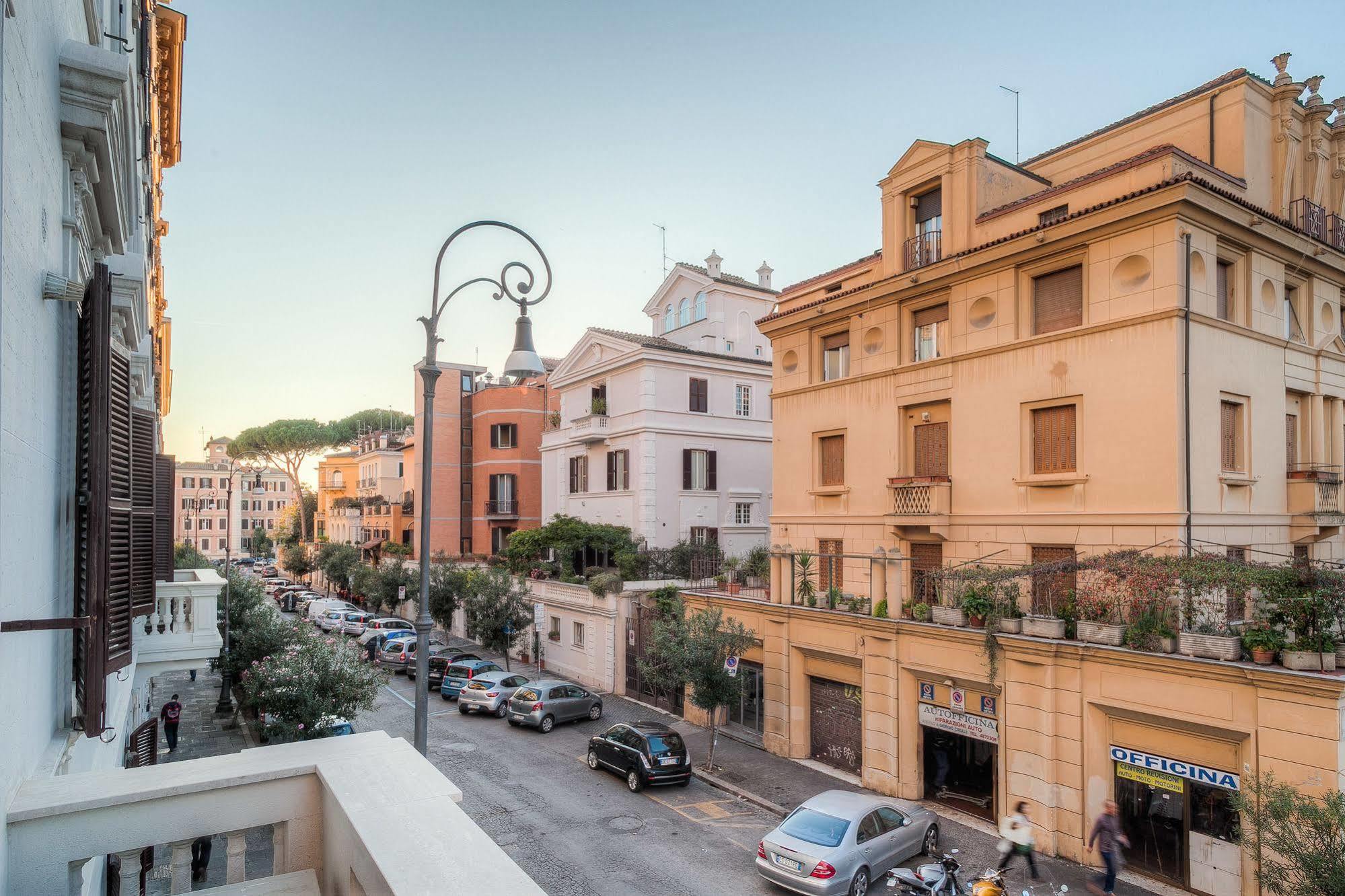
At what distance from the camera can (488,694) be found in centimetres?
2627

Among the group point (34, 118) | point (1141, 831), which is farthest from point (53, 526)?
point (1141, 831)

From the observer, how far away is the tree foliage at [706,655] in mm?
20484

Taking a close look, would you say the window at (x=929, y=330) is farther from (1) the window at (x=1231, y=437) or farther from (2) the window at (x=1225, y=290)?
(1) the window at (x=1231, y=437)

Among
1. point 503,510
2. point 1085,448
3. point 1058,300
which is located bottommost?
point 503,510

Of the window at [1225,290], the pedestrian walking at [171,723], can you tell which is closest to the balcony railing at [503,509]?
the pedestrian walking at [171,723]

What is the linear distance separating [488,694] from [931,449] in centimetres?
1658

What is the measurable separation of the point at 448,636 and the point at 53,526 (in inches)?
1598

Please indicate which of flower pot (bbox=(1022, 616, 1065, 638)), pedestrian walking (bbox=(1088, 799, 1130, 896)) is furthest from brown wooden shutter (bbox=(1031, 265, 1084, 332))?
pedestrian walking (bbox=(1088, 799, 1130, 896))

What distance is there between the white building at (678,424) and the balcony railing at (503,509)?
6059mm

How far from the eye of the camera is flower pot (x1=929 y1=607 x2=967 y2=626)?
56.4 ft

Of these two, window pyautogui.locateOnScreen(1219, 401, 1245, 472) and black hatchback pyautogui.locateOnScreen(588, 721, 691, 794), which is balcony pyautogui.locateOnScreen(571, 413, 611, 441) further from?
window pyautogui.locateOnScreen(1219, 401, 1245, 472)

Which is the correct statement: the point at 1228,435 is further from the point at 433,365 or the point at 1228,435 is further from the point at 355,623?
the point at 355,623

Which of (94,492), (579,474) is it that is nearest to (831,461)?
(579,474)

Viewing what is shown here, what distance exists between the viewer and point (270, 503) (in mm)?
113812
